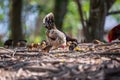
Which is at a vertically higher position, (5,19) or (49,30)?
(5,19)

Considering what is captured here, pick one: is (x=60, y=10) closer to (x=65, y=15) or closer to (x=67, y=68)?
(x=65, y=15)

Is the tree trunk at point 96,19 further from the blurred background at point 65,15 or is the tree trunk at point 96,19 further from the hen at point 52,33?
the hen at point 52,33

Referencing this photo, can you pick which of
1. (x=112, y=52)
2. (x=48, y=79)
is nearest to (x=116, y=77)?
(x=48, y=79)

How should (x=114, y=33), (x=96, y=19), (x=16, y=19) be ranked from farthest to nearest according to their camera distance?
(x=16, y=19)
(x=96, y=19)
(x=114, y=33)

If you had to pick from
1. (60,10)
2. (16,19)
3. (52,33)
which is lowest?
(52,33)

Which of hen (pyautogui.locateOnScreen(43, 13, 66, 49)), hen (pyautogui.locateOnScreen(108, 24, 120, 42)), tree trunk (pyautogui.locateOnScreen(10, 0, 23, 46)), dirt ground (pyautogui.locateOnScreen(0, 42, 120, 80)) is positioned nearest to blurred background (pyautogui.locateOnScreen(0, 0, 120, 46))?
tree trunk (pyautogui.locateOnScreen(10, 0, 23, 46))

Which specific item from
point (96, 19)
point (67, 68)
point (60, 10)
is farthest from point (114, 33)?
point (60, 10)

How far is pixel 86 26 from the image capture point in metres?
10.7

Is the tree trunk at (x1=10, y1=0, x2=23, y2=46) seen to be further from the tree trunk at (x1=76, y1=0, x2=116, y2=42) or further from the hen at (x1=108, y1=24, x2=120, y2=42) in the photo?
the hen at (x1=108, y1=24, x2=120, y2=42)

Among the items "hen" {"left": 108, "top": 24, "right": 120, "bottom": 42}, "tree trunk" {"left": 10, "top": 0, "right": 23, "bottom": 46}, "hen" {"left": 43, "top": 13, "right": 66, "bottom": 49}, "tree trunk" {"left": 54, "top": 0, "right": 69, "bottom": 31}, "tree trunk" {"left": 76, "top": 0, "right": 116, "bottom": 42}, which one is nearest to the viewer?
"hen" {"left": 43, "top": 13, "right": 66, "bottom": 49}

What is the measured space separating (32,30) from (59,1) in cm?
1133

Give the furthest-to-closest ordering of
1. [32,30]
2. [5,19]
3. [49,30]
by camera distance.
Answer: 1. [32,30]
2. [5,19]
3. [49,30]

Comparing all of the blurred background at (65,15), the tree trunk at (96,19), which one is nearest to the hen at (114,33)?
the blurred background at (65,15)

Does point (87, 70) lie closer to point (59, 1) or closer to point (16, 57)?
point (16, 57)
